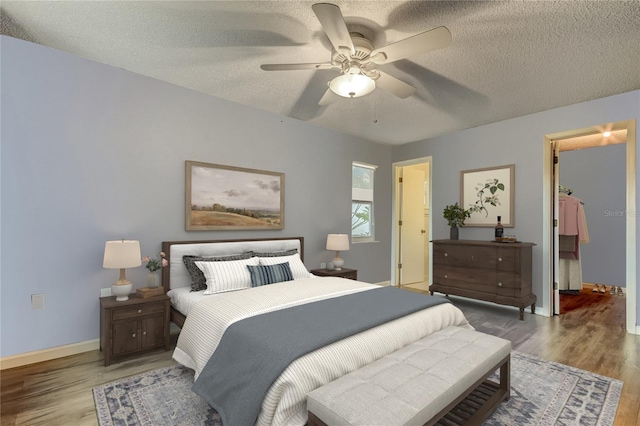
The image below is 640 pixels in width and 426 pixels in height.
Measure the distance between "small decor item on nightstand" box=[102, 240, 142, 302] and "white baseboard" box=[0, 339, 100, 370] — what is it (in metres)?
0.58

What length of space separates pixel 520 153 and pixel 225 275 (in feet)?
13.5

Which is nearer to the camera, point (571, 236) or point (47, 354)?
point (47, 354)

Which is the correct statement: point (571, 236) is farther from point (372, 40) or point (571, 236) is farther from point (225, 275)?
point (225, 275)

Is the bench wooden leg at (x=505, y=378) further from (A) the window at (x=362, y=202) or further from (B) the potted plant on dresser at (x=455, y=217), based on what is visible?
(A) the window at (x=362, y=202)

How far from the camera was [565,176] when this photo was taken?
19.2 feet

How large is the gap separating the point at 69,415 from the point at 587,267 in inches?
290

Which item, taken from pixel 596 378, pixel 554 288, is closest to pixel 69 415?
pixel 596 378

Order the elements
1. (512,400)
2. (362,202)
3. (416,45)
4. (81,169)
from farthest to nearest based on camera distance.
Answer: (362,202), (81,169), (512,400), (416,45)

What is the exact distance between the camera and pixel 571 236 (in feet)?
16.7

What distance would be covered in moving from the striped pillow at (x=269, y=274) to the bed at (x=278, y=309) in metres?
0.16

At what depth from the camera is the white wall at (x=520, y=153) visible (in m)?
3.62

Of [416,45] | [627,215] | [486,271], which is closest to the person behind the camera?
[416,45]

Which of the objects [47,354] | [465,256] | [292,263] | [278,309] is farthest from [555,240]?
[47,354]

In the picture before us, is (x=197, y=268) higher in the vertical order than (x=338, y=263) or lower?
higher
